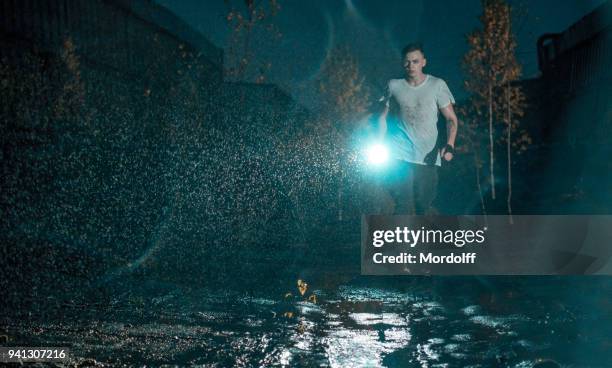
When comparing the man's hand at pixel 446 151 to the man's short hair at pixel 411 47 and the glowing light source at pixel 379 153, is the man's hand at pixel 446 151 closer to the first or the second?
the glowing light source at pixel 379 153

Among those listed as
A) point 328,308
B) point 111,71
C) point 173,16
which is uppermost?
point 173,16

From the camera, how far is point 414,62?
6215mm

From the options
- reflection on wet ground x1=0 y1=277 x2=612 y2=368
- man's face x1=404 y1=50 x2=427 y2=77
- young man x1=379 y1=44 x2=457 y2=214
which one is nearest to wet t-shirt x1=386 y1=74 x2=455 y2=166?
young man x1=379 y1=44 x2=457 y2=214

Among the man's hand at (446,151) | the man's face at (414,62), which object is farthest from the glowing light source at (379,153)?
the man's face at (414,62)

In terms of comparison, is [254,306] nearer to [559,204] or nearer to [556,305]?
[556,305]

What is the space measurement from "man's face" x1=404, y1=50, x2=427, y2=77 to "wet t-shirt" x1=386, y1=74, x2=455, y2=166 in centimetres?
11

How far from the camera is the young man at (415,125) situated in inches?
246

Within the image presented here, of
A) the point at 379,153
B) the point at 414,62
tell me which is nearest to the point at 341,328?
the point at 379,153

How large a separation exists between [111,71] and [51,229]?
1698 cm

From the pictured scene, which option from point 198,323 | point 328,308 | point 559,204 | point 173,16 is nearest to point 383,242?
point 328,308

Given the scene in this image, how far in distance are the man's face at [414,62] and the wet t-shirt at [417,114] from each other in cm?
11

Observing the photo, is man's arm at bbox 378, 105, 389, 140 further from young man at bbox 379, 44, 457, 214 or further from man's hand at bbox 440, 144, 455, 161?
man's hand at bbox 440, 144, 455, 161

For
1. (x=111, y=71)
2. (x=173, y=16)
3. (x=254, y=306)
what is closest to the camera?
(x=254, y=306)

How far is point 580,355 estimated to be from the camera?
365 centimetres
